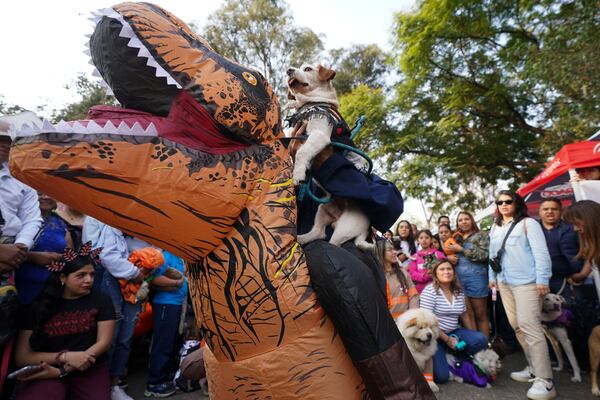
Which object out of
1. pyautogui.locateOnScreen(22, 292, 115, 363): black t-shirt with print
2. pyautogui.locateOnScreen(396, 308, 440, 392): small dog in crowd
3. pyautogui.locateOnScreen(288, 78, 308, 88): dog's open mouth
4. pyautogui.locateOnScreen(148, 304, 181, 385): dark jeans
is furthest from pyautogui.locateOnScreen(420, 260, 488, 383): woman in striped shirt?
pyautogui.locateOnScreen(288, 78, 308, 88): dog's open mouth

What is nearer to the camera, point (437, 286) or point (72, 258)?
point (72, 258)

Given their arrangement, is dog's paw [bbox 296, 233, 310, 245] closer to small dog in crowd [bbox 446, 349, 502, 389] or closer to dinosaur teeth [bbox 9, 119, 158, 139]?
dinosaur teeth [bbox 9, 119, 158, 139]

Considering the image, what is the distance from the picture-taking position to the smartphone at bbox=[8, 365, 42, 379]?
9.02 ft

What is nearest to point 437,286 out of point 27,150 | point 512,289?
point 512,289

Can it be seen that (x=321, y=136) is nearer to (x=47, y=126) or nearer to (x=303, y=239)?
(x=303, y=239)

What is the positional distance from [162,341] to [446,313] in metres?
3.62

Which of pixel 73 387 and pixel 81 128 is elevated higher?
pixel 81 128

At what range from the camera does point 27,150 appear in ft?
3.55

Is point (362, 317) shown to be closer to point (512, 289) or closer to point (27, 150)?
point (27, 150)

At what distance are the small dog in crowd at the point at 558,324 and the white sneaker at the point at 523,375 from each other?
0.45 m

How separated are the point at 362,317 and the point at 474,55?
1162 cm

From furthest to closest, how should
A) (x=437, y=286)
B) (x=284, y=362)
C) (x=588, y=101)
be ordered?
(x=588, y=101), (x=437, y=286), (x=284, y=362)

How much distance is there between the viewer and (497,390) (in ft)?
15.1

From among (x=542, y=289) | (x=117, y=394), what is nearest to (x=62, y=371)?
(x=117, y=394)
